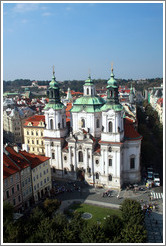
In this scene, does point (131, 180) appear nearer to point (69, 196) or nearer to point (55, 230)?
point (69, 196)

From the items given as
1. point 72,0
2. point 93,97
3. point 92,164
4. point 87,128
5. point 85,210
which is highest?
point 72,0

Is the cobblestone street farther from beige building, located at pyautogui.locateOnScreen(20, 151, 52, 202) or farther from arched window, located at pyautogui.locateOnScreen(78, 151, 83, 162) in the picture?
arched window, located at pyautogui.locateOnScreen(78, 151, 83, 162)

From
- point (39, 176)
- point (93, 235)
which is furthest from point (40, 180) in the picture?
point (93, 235)

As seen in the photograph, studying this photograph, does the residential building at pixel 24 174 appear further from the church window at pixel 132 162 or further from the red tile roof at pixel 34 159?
the church window at pixel 132 162

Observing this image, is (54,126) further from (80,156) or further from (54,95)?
(80,156)

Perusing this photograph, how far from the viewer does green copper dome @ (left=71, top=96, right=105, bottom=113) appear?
5312cm

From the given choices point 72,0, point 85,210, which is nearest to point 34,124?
point 85,210

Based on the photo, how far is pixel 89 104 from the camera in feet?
175

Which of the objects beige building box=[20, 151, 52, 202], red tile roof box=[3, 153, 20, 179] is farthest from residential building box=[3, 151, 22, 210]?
beige building box=[20, 151, 52, 202]

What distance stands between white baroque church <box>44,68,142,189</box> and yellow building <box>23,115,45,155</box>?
645 inches

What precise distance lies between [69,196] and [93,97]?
21446 mm

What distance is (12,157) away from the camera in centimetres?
4362

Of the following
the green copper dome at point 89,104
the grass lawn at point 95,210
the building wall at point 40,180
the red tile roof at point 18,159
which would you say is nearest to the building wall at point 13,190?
the red tile roof at point 18,159

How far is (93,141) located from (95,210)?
564 inches
